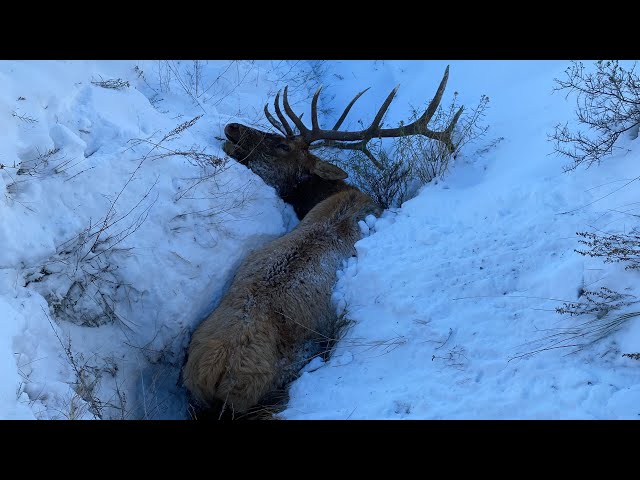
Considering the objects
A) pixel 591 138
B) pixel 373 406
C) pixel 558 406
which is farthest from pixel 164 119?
pixel 558 406

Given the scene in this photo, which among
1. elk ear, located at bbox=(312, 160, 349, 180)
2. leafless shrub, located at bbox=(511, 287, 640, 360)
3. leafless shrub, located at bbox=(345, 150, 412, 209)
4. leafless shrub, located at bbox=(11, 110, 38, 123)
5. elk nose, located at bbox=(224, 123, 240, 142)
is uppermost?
leafless shrub, located at bbox=(11, 110, 38, 123)

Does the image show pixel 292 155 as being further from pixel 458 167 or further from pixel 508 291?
pixel 508 291

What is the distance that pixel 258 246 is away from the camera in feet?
18.4

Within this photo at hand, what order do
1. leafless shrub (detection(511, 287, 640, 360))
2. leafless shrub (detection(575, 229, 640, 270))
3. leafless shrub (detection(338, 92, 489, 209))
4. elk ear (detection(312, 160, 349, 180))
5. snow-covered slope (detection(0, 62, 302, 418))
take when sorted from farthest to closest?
elk ear (detection(312, 160, 349, 180)), leafless shrub (detection(338, 92, 489, 209)), snow-covered slope (detection(0, 62, 302, 418)), leafless shrub (detection(575, 229, 640, 270)), leafless shrub (detection(511, 287, 640, 360))

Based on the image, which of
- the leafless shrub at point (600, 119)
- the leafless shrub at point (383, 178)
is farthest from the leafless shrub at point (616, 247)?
the leafless shrub at point (383, 178)

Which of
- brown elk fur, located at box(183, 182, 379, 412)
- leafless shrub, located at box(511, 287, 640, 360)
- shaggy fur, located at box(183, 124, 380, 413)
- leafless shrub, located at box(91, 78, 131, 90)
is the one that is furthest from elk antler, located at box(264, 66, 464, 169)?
leafless shrub, located at box(511, 287, 640, 360)

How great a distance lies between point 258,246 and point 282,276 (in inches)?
42.1

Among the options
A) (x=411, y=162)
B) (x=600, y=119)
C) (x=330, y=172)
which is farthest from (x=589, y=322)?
(x=330, y=172)

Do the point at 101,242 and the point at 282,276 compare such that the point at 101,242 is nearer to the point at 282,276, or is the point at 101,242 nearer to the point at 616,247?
the point at 282,276

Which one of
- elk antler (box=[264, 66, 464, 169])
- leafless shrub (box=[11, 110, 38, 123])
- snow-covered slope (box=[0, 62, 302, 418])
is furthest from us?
elk antler (box=[264, 66, 464, 169])

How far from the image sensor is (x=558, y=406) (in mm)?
2977

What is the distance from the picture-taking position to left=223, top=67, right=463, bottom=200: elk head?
6.24 metres

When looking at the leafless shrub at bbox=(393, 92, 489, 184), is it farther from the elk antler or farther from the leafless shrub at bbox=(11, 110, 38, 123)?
the leafless shrub at bbox=(11, 110, 38, 123)

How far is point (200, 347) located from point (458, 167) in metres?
3.57
